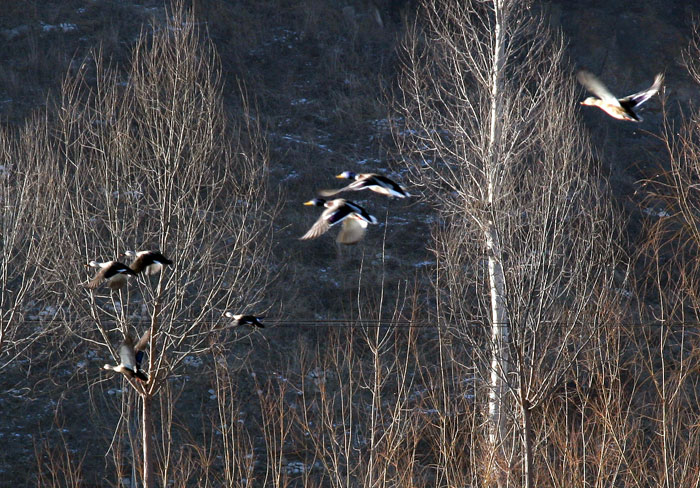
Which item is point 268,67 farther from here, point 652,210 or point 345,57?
point 652,210

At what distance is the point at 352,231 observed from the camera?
7.63m

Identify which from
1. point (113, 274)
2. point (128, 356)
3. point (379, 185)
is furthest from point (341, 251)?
point (379, 185)

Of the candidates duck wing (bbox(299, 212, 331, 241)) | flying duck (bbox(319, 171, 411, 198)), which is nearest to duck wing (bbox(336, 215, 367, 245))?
duck wing (bbox(299, 212, 331, 241))

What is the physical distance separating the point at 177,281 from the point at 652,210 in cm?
1866

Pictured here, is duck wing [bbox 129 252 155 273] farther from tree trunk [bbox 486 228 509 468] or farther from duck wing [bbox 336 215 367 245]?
tree trunk [bbox 486 228 509 468]

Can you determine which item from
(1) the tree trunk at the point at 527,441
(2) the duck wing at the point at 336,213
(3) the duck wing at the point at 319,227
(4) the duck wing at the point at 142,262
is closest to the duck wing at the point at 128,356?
(4) the duck wing at the point at 142,262

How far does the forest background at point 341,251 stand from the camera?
11586 mm

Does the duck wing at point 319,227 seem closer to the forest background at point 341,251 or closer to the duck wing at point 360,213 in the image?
the duck wing at point 360,213

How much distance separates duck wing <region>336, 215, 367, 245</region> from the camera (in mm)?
7312

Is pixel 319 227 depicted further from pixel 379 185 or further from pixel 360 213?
pixel 379 185

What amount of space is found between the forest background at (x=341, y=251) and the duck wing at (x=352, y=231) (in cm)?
251

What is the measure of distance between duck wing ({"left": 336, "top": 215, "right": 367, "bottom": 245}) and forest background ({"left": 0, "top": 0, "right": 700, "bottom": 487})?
251 centimetres

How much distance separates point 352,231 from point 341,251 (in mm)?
17047

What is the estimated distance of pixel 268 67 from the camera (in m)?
31.5
